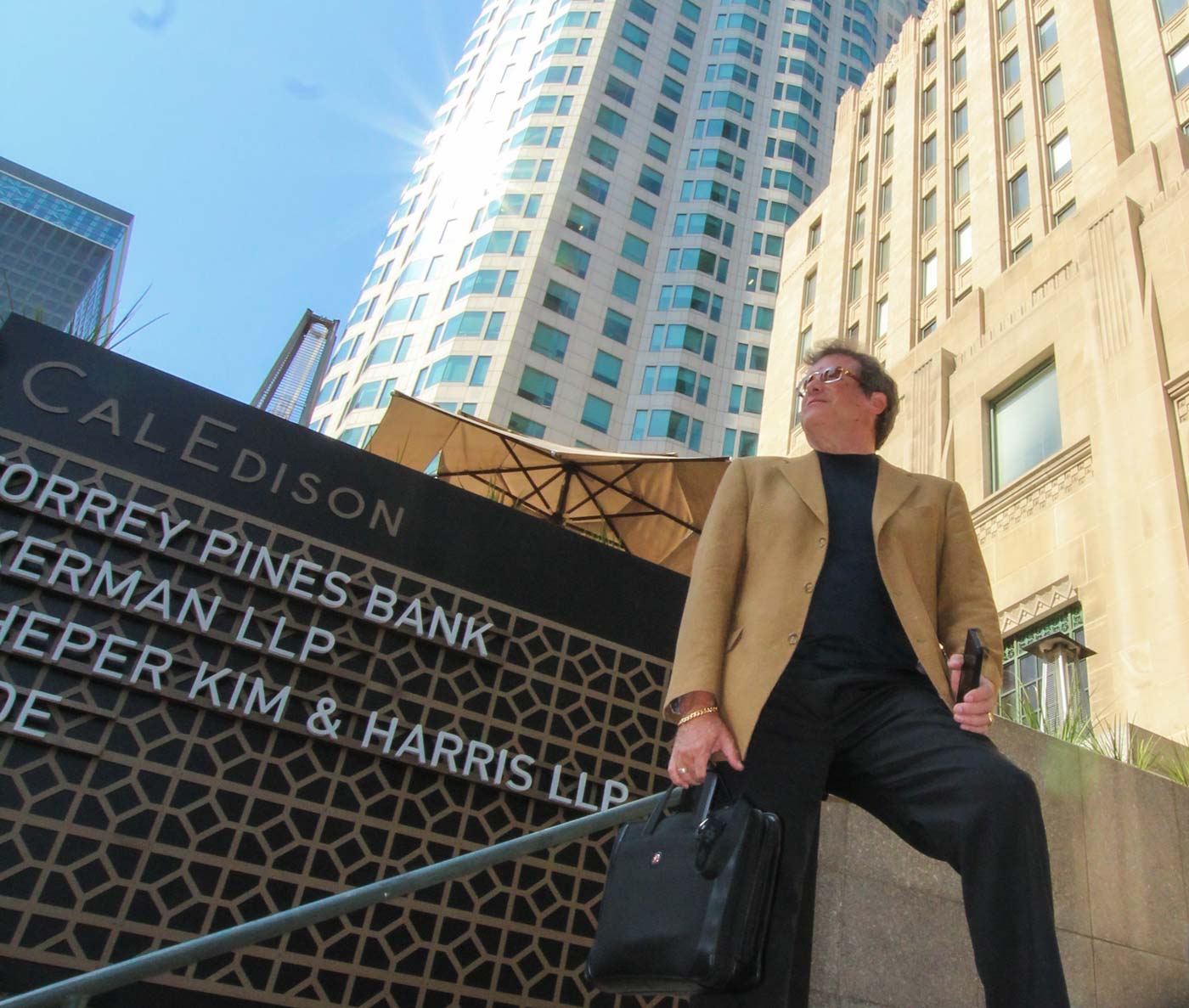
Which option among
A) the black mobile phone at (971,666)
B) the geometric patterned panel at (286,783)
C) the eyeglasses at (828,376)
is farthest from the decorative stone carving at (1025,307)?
the black mobile phone at (971,666)

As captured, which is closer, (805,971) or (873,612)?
(873,612)

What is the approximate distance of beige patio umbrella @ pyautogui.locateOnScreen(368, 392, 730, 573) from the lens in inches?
408

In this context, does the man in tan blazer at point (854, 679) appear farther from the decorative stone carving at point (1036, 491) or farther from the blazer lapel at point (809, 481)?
the decorative stone carving at point (1036, 491)

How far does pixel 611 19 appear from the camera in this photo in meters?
62.3

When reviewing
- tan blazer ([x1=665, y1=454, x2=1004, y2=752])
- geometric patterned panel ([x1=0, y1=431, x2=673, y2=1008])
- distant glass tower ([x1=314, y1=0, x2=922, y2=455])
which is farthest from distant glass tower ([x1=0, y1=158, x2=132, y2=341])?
tan blazer ([x1=665, y1=454, x2=1004, y2=752])

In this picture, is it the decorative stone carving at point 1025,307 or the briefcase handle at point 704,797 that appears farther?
the decorative stone carving at point 1025,307

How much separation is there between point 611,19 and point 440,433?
192 ft

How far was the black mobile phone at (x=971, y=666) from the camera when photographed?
2.72m

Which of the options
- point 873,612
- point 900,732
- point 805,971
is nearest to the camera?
point 900,732

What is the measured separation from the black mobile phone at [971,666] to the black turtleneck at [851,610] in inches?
5.7

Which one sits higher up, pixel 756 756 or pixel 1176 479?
pixel 1176 479

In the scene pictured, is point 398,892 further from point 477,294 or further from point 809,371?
point 477,294

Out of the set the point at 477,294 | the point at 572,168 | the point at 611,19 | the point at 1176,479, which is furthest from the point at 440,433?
the point at 611,19

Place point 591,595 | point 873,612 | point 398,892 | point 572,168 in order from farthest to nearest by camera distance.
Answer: point 572,168 < point 591,595 < point 398,892 < point 873,612
